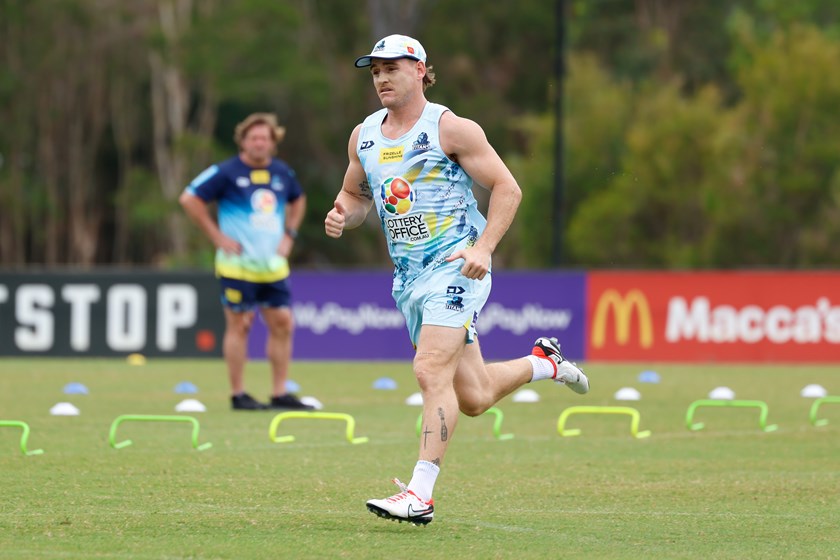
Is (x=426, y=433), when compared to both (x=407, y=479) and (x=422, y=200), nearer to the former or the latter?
(x=422, y=200)

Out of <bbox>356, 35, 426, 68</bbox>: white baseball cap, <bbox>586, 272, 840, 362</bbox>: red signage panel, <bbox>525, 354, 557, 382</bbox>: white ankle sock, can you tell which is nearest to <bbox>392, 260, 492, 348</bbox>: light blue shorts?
<bbox>525, 354, 557, 382</bbox>: white ankle sock

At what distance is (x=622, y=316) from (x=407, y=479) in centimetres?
1265

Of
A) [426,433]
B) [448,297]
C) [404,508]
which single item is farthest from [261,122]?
[404,508]

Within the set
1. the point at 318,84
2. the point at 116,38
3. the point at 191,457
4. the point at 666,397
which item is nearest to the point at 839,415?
the point at 666,397

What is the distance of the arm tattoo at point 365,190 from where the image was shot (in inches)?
314

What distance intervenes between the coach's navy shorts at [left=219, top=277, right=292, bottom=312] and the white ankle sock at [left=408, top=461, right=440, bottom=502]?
605cm

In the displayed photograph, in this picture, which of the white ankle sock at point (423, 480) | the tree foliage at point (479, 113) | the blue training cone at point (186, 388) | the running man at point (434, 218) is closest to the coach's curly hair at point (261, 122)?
the blue training cone at point (186, 388)

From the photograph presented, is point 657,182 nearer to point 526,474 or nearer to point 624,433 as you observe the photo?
point 624,433

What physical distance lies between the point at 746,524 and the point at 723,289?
45.7ft

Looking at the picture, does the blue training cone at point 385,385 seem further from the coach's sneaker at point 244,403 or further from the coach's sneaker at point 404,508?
the coach's sneaker at point 404,508

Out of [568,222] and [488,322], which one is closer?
[488,322]

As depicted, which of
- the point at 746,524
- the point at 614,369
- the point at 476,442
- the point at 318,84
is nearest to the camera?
the point at 746,524

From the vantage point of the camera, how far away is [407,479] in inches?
346

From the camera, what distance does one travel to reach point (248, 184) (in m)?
13.2
